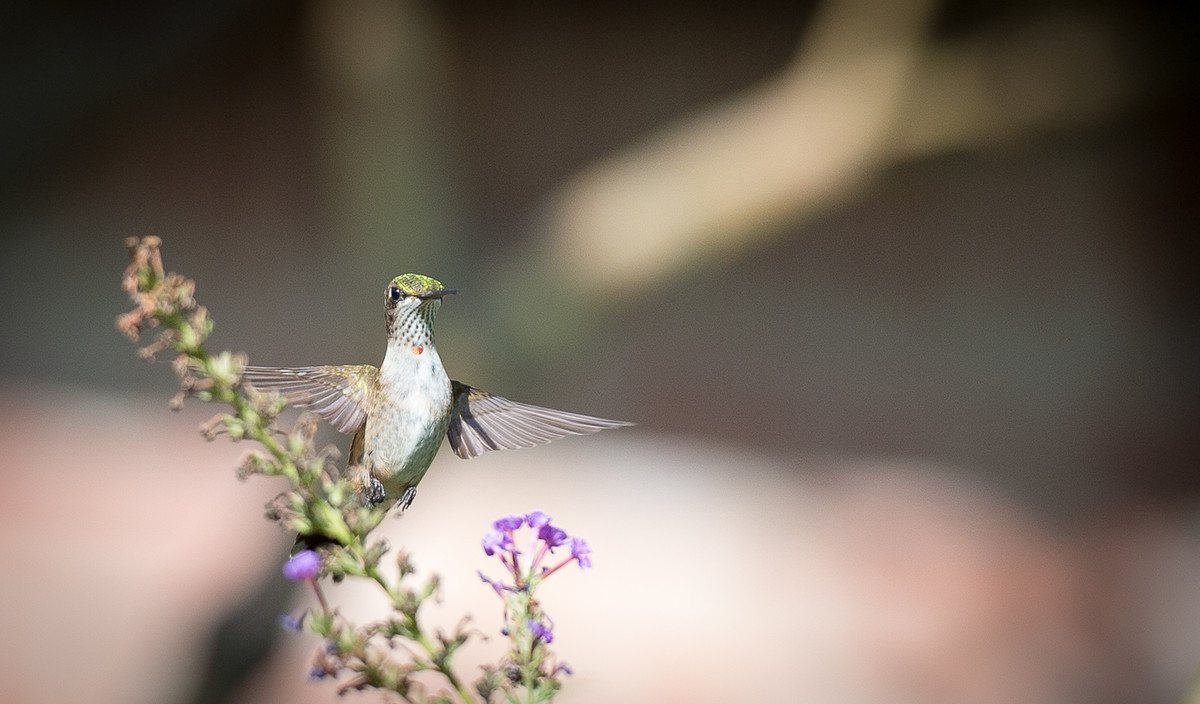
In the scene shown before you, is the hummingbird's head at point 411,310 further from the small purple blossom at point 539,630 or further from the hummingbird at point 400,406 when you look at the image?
the small purple blossom at point 539,630

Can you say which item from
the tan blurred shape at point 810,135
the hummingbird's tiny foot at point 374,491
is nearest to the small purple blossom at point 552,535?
the hummingbird's tiny foot at point 374,491

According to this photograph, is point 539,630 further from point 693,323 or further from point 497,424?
point 693,323

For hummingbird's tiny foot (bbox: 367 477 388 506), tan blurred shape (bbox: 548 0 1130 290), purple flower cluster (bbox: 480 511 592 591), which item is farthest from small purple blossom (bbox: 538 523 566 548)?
tan blurred shape (bbox: 548 0 1130 290)

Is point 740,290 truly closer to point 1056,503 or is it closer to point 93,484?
point 1056,503

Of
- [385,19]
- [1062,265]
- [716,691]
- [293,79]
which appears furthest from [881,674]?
[293,79]

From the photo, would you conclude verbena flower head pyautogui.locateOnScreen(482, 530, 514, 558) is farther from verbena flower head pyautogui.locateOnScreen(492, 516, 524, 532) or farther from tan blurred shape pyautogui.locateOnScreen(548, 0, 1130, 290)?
tan blurred shape pyautogui.locateOnScreen(548, 0, 1130, 290)
